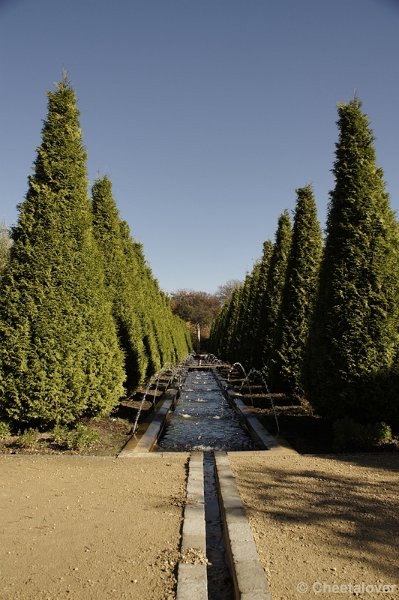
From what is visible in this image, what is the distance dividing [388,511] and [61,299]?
6124 mm

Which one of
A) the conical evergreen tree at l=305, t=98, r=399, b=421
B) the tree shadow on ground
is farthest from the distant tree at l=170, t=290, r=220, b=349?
the tree shadow on ground

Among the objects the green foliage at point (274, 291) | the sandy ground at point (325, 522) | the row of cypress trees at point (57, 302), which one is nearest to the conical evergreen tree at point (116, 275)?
the row of cypress trees at point (57, 302)

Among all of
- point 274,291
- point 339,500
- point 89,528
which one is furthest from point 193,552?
point 274,291

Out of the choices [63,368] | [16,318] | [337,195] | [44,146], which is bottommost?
[63,368]

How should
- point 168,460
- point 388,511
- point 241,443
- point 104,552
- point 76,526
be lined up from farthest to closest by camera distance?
1. point 241,443
2. point 168,460
3. point 388,511
4. point 76,526
5. point 104,552

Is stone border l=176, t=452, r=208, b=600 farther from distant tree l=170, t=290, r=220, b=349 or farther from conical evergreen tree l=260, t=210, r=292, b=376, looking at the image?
distant tree l=170, t=290, r=220, b=349

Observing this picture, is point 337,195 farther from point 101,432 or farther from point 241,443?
point 101,432

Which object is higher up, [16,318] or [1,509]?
[16,318]

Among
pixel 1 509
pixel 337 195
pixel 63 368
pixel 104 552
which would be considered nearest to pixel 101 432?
pixel 63 368

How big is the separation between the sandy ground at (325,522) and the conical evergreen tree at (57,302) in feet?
11.0

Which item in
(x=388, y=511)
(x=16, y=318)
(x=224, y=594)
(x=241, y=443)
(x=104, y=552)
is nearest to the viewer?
(x=224, y=594)

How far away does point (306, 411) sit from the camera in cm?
1073

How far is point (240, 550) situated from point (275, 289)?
1305 centimetres

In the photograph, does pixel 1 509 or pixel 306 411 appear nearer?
pixel 1 509
